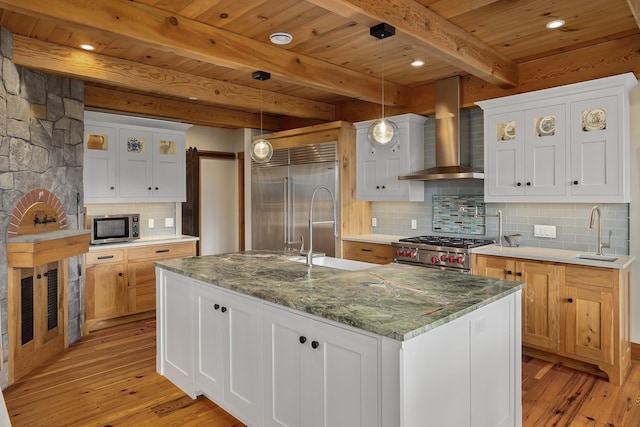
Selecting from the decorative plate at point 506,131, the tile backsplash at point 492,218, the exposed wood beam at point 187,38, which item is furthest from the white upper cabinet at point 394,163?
the decorative plate at point 506,131

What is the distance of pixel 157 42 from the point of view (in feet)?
9.23

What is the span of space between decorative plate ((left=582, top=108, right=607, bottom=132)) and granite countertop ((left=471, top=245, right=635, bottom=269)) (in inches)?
41.5

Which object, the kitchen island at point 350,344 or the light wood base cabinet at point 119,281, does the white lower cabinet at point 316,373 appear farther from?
the light wood base cabinet at point 119,281

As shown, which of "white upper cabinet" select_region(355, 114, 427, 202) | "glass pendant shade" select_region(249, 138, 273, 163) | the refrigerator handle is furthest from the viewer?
the refrigerator handle

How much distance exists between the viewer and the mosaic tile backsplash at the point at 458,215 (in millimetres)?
4469

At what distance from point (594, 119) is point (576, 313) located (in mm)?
1570

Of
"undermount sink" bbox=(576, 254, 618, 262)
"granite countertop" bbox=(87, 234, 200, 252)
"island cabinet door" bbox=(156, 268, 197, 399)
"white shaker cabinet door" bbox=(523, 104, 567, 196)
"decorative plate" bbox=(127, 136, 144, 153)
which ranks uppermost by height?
"decorative plate" bbox=(127, 136, 144, 153)

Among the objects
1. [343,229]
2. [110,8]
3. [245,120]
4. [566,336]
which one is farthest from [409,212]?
[110,8]

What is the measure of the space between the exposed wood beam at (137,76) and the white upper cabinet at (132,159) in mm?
771

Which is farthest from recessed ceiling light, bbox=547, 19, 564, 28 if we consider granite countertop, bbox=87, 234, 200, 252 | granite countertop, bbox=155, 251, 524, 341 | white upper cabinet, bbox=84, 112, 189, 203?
granite countertop, bbox=87, 234, 200, 252

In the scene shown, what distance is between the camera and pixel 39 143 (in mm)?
3609

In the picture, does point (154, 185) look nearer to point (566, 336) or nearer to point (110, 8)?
point (110, 8)

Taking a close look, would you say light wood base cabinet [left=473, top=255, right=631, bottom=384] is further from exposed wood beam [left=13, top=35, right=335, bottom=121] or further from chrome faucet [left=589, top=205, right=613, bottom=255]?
exposed wood beam [left=13, top=35, right=335, bottom=121]

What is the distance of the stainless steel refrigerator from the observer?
5.21 m
